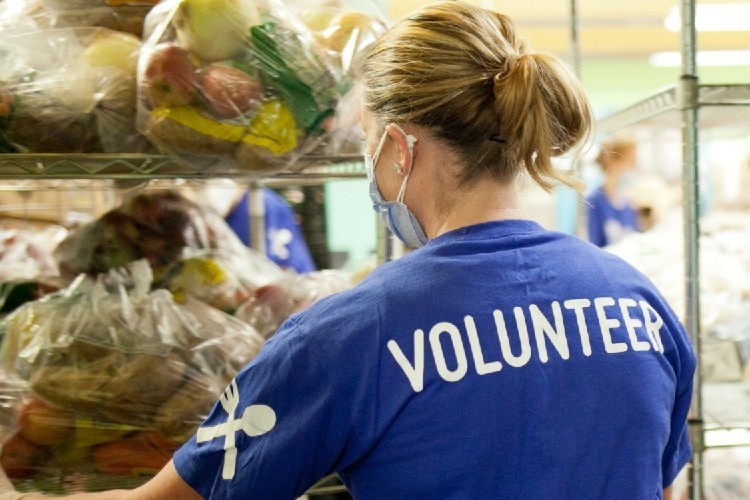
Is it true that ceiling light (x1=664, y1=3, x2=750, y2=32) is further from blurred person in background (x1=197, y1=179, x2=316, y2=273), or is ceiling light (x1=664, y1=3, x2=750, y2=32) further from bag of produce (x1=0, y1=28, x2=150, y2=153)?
bag of produce (x1=0, y1=28, x2=150, y2=153)

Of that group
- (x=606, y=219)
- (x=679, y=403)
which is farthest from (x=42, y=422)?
(x=606, y=219)

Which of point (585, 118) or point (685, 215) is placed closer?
point (585, 118)

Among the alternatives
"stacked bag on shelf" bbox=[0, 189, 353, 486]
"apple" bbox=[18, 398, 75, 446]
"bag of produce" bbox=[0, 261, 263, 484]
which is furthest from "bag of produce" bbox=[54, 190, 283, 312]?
"apple" bbox=[18, 398, 75, 446]

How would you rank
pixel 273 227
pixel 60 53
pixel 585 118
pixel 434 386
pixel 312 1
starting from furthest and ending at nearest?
pixel 273 227
pixel 312 1
pixel 60 53
pixel 585 118
pixel 434 386

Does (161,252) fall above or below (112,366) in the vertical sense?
above

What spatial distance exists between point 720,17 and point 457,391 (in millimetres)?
5135

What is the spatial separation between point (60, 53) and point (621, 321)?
770 millimetres

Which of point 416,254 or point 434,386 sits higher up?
point 416,254

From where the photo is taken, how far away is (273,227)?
101 inches

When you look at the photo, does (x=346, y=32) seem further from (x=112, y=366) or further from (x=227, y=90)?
(x=112, y=366)

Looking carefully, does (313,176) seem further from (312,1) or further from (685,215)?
(685,215)

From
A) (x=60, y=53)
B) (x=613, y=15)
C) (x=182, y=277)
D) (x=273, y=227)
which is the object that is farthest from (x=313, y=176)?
(x=613, y=15)

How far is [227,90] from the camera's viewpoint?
41.2 inches

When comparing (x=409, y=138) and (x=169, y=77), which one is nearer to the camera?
(x=409, y=138)
